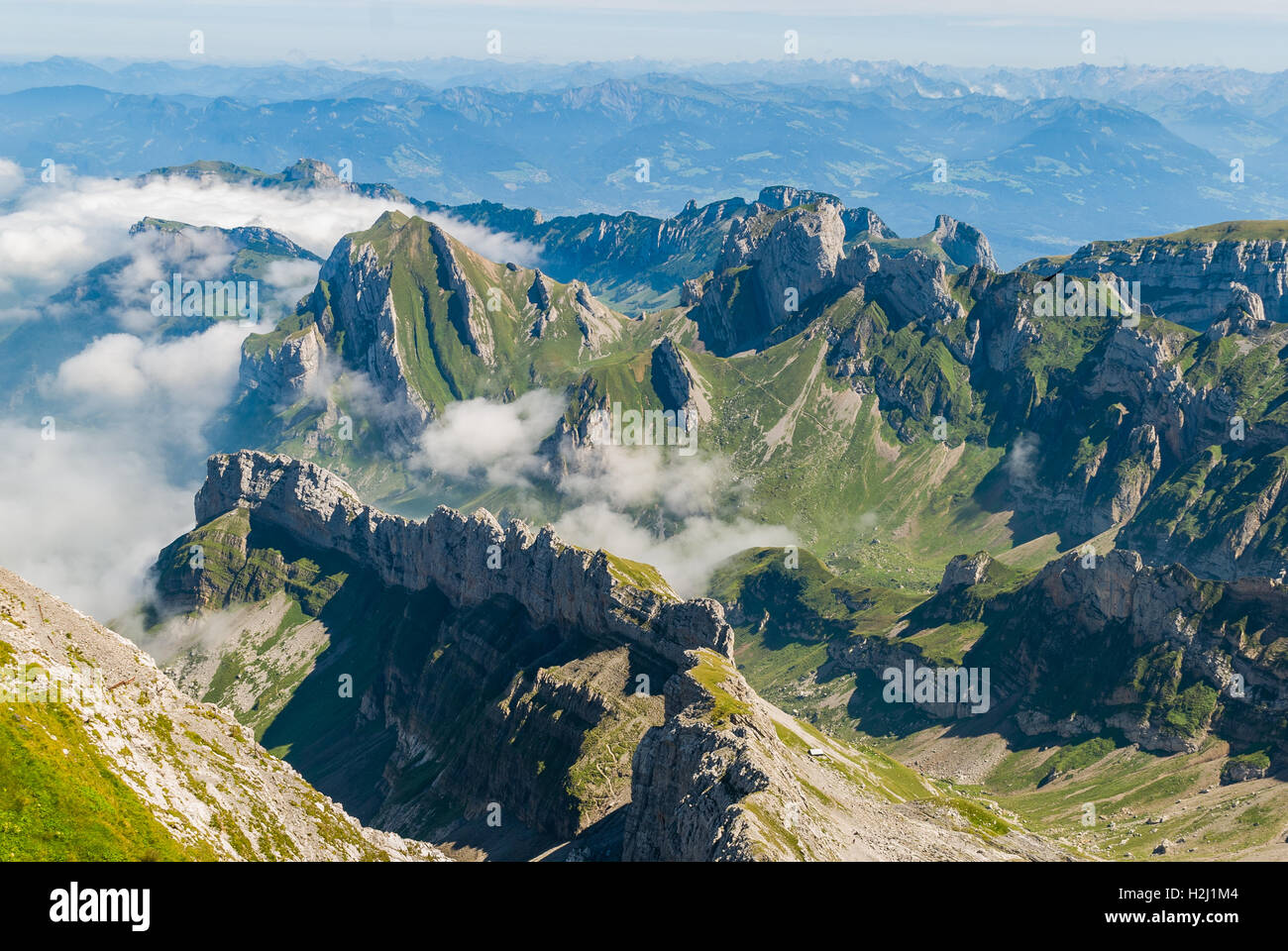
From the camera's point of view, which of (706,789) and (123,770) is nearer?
(123,770)

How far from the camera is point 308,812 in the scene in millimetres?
142125

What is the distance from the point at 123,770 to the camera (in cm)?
11281

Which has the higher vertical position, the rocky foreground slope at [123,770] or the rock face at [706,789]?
the rocky foreground slope at [123,770]

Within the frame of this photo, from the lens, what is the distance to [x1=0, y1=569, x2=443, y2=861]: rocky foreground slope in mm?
97062

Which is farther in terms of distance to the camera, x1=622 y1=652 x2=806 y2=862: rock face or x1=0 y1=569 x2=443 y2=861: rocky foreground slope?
x1=622 y1=652 x2=806 y2=862: rock face

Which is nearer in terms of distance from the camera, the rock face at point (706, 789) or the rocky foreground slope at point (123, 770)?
the rocky foreground slope at point (123, 770)

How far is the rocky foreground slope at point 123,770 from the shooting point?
97062mm

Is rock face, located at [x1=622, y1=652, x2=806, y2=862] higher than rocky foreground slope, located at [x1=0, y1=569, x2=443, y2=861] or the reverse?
the reverse
